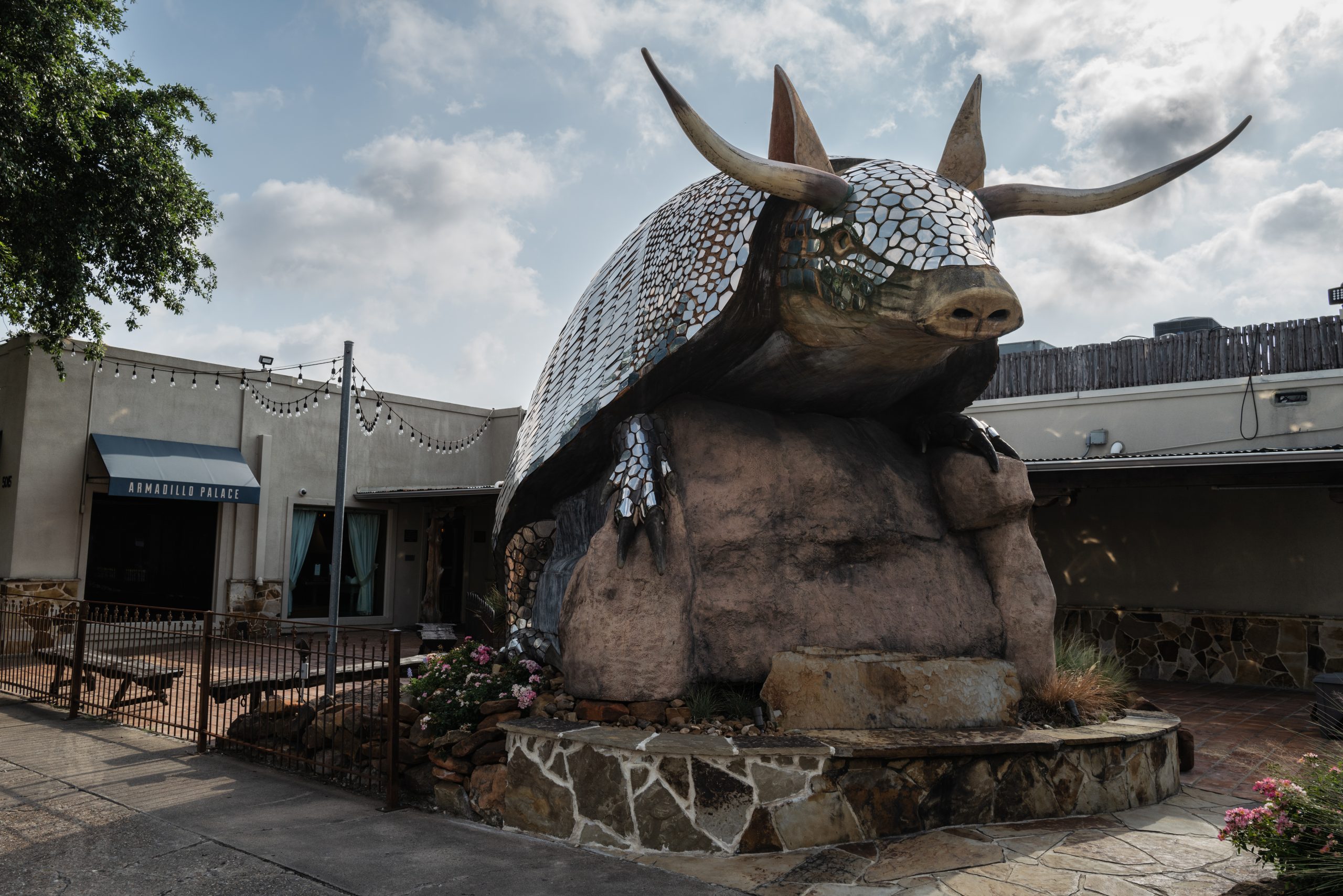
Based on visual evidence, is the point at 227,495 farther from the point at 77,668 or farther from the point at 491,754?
the point at 491,754

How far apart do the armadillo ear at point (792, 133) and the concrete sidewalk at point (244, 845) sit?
366 centimetres

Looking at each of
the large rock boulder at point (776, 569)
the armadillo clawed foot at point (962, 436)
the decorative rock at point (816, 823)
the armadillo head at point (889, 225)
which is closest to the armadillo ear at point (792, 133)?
the armadillo head at point (889, 225)

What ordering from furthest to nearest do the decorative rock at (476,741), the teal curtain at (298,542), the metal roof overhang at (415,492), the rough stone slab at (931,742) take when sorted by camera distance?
the teal curtain at (298,542) → the metal roof overhang at (415,492) → the decorative rock at (476,741) → the rough stone slab at (931,742)

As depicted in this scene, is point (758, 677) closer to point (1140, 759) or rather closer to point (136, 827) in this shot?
point (1140, 759)

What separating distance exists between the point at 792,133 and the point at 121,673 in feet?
23.5

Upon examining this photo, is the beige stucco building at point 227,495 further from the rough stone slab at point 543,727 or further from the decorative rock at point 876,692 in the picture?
the decorative rock at point 876,692

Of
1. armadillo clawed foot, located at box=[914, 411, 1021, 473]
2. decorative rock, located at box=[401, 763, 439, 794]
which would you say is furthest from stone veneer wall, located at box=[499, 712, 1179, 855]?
armadillo clawed foot, located at box=[914, 411, 1021, 473]

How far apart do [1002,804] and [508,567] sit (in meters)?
3.44

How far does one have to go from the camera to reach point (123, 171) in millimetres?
9609

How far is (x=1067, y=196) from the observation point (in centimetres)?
480

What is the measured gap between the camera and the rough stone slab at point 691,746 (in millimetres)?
3971

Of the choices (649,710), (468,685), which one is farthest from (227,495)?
(649,710)

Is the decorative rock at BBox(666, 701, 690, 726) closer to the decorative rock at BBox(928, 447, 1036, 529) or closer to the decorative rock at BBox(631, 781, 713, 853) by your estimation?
the decorative rock at BBox(631, 781, 713, 853)

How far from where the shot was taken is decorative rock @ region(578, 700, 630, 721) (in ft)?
14.8
